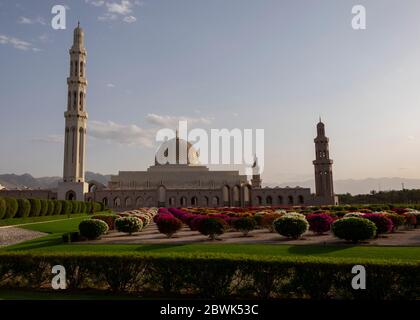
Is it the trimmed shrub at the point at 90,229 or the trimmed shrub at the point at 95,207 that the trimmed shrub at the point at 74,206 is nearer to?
the trimmed shrub at the point at 95,207

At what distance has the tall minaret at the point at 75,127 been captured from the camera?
153 feet

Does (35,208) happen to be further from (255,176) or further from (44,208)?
(255,176)

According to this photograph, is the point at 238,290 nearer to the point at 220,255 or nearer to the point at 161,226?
the point at 220,255

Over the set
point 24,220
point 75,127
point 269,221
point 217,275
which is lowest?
point 24,220

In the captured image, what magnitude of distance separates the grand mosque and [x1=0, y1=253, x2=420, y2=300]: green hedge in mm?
41599

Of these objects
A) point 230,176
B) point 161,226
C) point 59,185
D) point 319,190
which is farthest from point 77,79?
point 161,226

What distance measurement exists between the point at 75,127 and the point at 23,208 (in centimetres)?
2275

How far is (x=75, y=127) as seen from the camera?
46.4 meters

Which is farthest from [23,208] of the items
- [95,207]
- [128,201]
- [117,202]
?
[128,201]

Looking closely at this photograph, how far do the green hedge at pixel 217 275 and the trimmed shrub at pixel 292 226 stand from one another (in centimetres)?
654
